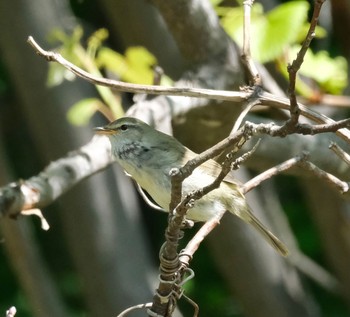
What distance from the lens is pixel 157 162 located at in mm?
3131

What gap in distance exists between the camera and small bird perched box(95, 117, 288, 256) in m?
3.06

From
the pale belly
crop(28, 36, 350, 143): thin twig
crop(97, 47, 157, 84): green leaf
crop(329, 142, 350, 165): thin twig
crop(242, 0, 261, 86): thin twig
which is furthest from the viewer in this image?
crop(97, 47, 157, 84): green leaf

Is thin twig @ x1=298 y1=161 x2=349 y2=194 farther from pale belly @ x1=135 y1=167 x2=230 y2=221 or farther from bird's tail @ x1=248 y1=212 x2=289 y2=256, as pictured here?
bird's tail @ x1=248 y1=212 x2=289 y2=256

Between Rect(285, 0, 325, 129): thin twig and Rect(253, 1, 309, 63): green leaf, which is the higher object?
Rect(285, 0, 325, 129): thin twig

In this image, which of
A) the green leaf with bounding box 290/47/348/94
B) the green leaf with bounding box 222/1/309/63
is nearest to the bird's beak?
the green leaf with bounding box 222/1/309/63

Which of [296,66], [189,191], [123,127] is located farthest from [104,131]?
[296,66]

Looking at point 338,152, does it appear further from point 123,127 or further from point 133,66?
point 133,66

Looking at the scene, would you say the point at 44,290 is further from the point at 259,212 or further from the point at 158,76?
the point at 158,76

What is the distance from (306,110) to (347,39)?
2.87 m

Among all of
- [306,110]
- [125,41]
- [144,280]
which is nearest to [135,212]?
[144,280]

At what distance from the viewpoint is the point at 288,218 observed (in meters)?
6.46

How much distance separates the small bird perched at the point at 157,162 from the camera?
306 cm

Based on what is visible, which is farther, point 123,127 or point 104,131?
point 104,131

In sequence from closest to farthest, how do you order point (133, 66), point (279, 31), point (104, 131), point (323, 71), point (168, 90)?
point (168, 90) → point (279, 31) → point (104, 131) → point (133, 66) → point (323, 71)
